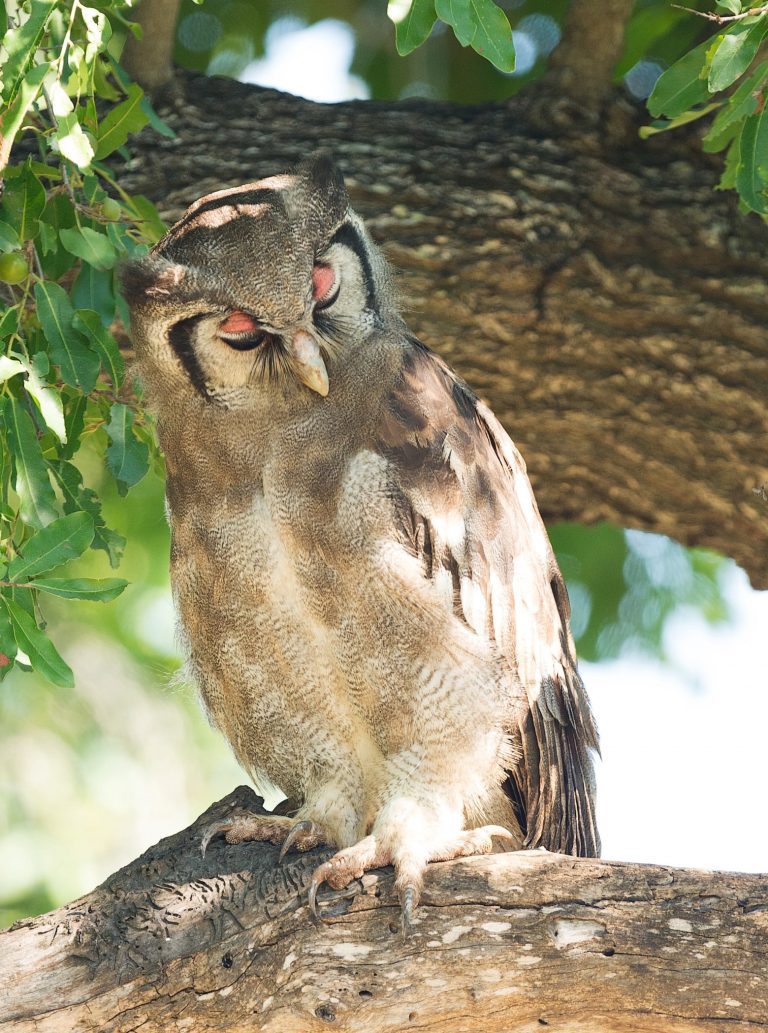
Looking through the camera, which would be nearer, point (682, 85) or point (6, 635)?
point (6, 635)

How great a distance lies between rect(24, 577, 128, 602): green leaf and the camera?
2.37 meters

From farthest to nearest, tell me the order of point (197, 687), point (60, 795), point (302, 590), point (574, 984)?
point (60, 795), point (197, 687), point (302, 590), point (574, 984)

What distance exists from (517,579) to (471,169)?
1.49m

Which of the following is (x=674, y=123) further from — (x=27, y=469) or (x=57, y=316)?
(x=27, y=469)

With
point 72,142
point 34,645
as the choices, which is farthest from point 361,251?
point 34,645

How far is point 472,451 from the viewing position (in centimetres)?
309

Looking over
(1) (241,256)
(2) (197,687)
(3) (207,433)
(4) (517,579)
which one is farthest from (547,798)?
(1) (241,256)

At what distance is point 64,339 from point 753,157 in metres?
1.52

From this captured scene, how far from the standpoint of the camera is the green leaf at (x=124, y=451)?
2840 mm

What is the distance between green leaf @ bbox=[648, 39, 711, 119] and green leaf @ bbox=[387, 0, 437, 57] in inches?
25.1

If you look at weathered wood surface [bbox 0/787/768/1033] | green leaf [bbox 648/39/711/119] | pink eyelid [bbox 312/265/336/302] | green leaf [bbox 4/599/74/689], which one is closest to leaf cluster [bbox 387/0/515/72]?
green leaf [bbox 648/39/711/119]

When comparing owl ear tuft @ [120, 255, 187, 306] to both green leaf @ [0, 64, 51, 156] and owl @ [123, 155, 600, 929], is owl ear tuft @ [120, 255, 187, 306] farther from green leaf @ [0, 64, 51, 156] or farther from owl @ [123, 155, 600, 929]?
→ green leaf @ [0, 64, 51, 156]

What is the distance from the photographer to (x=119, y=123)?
2965 millimetres

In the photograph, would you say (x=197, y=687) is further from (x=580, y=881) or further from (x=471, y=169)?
(x=471, y=169)
